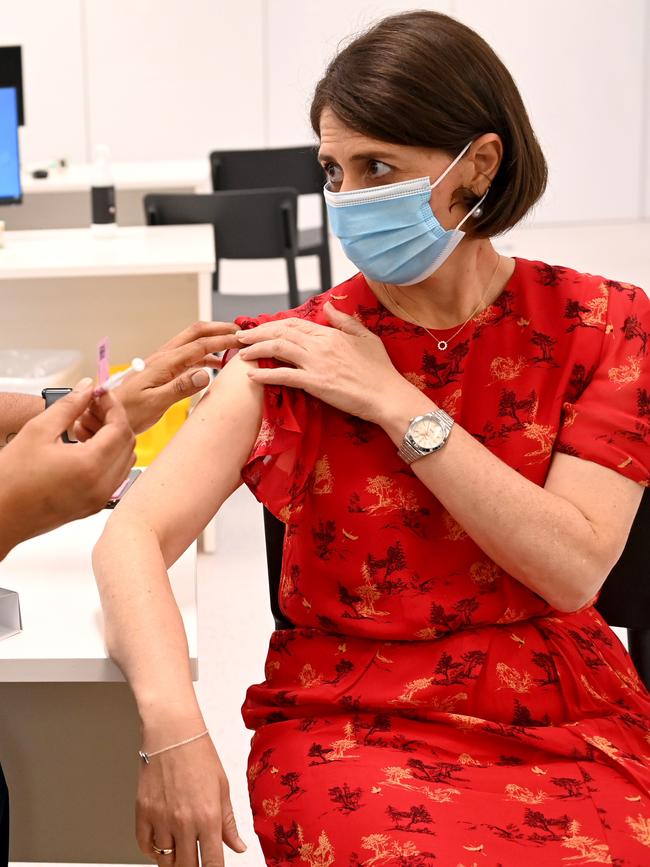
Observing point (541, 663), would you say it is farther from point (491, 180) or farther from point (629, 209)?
point (629, 209)

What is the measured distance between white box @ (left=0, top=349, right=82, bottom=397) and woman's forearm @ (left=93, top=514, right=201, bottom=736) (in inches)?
81.2

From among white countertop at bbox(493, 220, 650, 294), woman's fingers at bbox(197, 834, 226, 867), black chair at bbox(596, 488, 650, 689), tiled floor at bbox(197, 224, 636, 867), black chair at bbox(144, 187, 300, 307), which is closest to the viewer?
woman's fingers at bbox(197, 834, 226, 867)

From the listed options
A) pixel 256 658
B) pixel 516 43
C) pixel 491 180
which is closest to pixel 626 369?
pixel 491 180

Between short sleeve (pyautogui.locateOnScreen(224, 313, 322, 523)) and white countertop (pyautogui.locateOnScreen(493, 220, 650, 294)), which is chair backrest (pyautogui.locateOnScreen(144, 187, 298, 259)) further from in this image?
white countertop (pyautogui.locateOnScreen(493, 220, 650, 294))

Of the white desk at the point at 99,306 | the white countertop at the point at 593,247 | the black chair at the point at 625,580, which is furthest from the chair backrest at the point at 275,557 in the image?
the white countertop at the point at 593,247

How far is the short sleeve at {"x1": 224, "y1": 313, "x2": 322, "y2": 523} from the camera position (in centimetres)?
132

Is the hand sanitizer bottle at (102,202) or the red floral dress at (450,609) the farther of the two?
the hand sanitizer bottle at (102,202)

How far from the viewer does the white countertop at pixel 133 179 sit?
4.55 meters

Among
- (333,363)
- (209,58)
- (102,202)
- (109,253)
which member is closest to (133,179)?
(102,202)

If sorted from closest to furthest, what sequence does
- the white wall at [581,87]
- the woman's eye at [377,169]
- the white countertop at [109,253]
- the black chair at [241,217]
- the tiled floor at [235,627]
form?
the woman's eye at [377,169]
the tiled floor at [235,627]
the white countertop at [109,253]
the black chair at [241,217]
the white wall at [581,87]

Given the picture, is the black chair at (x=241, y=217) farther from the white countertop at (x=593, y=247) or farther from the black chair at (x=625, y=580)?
the white countertop at (x=593, y=247)

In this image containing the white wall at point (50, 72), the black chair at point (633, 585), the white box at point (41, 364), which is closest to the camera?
the black chair at point (633, 585)

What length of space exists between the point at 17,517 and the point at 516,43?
7.51m

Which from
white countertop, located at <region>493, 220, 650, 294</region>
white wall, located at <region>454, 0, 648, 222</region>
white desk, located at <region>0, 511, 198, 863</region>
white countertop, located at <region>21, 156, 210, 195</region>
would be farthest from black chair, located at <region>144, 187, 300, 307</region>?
white wall, located at <region>454, 0, 648, 222</region>
